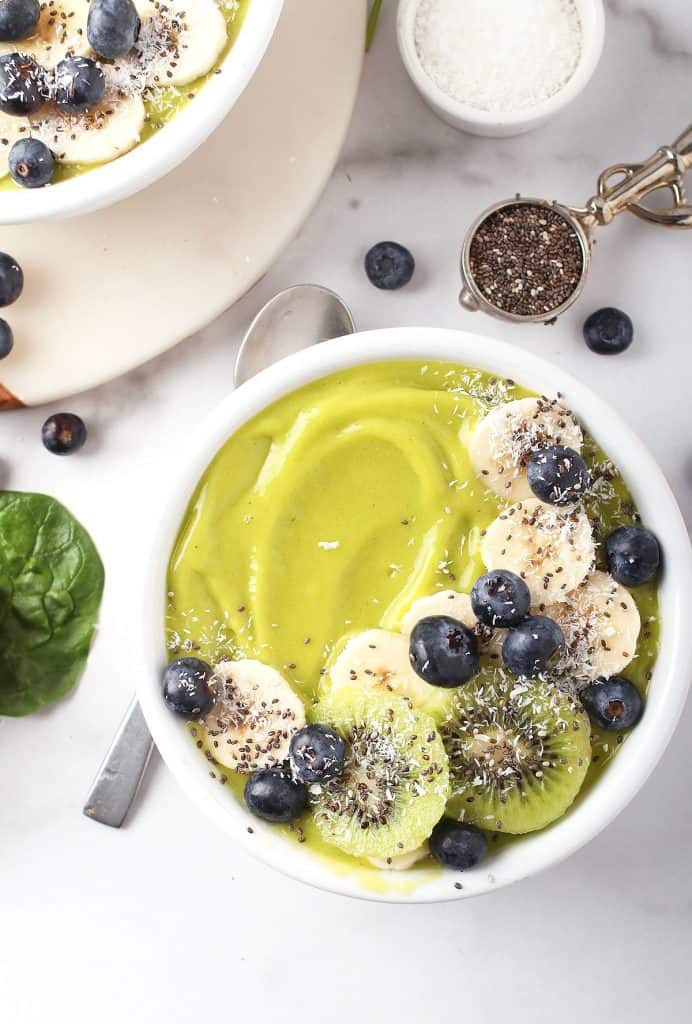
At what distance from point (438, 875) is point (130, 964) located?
0.92 metres

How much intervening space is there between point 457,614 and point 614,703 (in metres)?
0.33

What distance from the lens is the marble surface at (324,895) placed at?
2430mm

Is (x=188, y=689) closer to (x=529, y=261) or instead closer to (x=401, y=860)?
(x=401, y=860)

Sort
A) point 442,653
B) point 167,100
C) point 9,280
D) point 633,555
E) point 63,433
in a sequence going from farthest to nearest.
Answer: point 63,433 → point 9,280 → point 167,100 → point 633,555 → point 442,653

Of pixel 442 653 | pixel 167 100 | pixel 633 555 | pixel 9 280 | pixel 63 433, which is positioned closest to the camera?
pixel 442 653

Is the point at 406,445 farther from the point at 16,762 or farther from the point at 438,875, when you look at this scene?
the point at 16,762

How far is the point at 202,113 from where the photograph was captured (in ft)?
6.51

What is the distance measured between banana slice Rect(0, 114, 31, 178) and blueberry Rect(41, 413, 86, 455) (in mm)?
582

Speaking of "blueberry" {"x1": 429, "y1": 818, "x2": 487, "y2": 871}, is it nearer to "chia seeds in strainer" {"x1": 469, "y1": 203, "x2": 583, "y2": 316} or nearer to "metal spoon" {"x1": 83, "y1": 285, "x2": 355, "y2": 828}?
"metal spoon" {"x1": 83, "y1": 285, "x2": 355, "y2": 828}

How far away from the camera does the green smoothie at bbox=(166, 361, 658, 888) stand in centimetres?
198

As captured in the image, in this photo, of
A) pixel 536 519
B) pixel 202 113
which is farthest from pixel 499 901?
pixel 202 113

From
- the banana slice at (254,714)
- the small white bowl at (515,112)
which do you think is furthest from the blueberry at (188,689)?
the small white bowl at (515,112)

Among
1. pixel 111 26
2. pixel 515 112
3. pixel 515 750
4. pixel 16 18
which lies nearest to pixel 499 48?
pixel 515 112

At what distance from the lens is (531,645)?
1.82 metres
